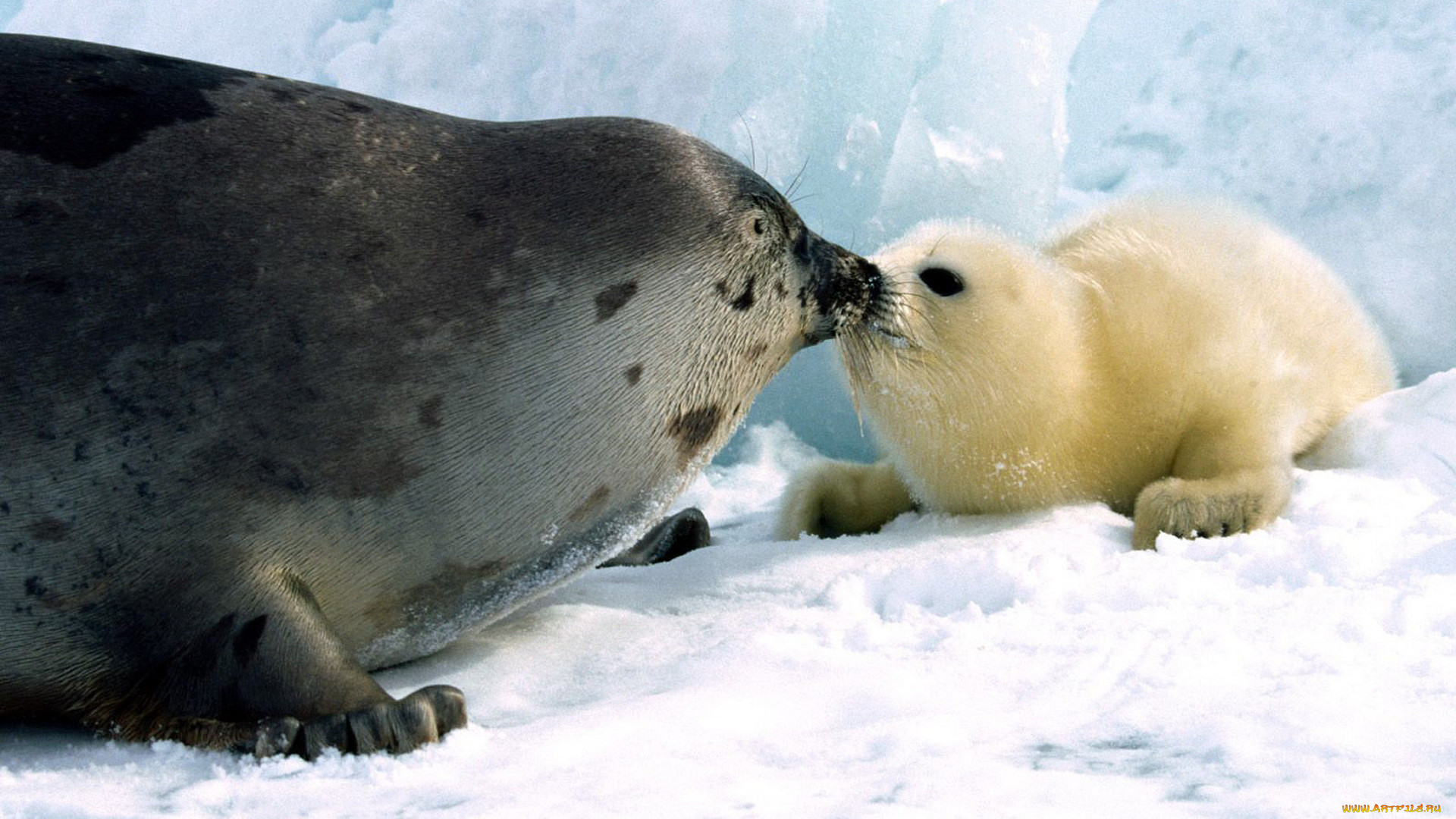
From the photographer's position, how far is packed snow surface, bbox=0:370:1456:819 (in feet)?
4.02

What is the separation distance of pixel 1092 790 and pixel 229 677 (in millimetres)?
1048

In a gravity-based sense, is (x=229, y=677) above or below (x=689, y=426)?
below

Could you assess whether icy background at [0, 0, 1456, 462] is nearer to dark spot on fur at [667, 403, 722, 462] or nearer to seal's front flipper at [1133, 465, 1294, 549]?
seal's front flipper at [1133, 465, 1294, 549]

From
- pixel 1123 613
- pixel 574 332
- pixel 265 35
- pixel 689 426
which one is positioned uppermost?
pixel 265 35

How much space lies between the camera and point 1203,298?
116 inches

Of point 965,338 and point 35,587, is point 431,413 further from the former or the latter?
point 965,338

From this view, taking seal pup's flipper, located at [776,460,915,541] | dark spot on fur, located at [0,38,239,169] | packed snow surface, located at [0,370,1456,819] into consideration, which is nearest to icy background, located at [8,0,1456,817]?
packed snow surface, located at [0,370,1456,819]

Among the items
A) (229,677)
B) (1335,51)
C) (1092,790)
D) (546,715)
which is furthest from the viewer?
(1335,51)

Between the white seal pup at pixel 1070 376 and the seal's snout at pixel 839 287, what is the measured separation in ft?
0.37

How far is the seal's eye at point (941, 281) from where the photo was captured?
2.88 m

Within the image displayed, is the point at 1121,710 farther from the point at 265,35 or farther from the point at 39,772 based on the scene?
the point at 265,35

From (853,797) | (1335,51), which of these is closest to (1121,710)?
(853,797)

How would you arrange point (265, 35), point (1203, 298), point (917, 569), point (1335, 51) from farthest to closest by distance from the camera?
1. point (265, 35)
2. point (1335, 51)
3. point (1203, 298)
4. point (917, 569)

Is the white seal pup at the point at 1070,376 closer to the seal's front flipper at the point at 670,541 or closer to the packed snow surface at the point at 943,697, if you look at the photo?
the packed snow surface at the point at 943,697
